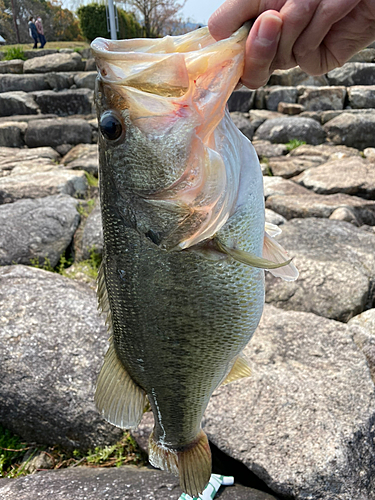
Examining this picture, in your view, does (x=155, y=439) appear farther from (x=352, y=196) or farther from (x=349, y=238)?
(x=352, y=196)

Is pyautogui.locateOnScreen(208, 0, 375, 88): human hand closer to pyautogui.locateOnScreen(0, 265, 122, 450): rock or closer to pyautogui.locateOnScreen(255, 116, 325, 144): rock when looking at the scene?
pyautogui.locateOnScreen(0, 265, 122, 450): rock

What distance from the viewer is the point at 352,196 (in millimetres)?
6336

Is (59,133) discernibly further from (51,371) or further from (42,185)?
(51,371)

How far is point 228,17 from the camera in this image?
1.40 m

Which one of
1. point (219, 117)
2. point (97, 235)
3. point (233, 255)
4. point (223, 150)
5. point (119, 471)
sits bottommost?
point (119, 471)

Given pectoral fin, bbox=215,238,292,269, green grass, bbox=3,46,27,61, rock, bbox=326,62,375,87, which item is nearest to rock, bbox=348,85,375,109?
rock, bbox=326,62,375,87

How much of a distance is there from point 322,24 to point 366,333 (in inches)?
102

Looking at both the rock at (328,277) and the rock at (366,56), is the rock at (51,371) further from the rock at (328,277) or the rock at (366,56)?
the rock at (366,56)

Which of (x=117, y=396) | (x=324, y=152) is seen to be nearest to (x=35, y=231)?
(x=117, y=396)

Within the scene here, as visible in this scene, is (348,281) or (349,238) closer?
(348,281)

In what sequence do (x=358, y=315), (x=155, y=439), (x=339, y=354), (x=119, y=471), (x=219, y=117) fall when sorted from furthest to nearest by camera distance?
(x=358, y=315), (x=339, y=354), (x=119, y=471), (x=155, y=439), (x=219, y=117)

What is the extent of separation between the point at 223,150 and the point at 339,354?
2.29 m

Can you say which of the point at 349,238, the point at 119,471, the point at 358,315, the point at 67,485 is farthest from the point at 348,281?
the point at 67,485

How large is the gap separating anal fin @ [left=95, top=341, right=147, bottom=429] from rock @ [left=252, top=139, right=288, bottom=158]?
328 inches
